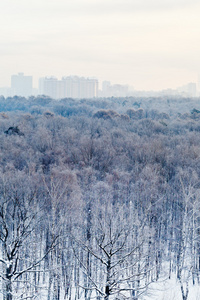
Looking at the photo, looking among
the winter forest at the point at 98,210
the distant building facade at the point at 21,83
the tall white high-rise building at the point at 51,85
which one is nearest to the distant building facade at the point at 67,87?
the tall white high-rise building at the point at 51,85

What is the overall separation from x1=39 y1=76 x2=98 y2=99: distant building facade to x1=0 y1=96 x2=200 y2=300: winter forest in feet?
206

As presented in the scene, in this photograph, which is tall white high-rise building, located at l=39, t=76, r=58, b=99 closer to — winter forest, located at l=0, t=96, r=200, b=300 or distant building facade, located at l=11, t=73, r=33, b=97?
distant building facade, located at l=11, t=73, r=33, b=97

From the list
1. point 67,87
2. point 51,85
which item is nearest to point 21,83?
point 51,85

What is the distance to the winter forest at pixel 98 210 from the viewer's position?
7809mm

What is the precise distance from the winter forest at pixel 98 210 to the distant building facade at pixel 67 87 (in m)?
62.9

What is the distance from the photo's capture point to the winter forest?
307 inches

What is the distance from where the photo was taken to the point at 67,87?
101 meters

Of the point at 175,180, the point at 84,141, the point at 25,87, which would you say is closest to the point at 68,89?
the point at 25,87

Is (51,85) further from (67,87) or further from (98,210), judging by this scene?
(98,210)

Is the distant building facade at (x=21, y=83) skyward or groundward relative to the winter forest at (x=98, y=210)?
skyward

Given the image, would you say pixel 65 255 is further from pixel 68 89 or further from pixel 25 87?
pixel 25 87

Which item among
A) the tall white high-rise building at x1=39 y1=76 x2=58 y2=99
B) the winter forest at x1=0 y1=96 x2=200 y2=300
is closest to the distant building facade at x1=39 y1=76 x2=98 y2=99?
the tall white high-rise building at x1=39 y1=76 x2=58 y2=99

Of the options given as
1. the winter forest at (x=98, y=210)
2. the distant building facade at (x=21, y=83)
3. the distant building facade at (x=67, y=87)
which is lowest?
the winter forest at (x=98, y=210)

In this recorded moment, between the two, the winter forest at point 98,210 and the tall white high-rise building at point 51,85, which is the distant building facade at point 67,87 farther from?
the winter forest at point 98,210
